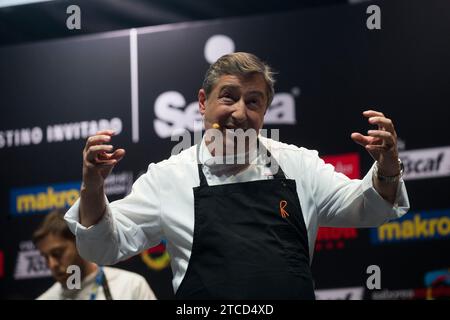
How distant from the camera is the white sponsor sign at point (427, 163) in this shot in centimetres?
347

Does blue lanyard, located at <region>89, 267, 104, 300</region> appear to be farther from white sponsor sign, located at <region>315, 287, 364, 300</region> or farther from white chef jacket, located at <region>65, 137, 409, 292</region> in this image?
white chef jacket, located at <region>65, 137, 409, 292</region>

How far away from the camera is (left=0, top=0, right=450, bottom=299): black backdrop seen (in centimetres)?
350

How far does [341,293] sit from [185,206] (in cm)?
186

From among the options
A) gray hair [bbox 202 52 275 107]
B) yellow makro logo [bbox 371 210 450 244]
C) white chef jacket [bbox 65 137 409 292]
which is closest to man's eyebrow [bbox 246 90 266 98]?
gray hair [bbox 202 52 275 107]

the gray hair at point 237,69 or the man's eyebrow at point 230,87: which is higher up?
the gray hair at point 237,69

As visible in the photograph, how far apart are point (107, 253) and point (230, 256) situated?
0.28m

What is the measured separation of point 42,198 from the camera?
3943mm

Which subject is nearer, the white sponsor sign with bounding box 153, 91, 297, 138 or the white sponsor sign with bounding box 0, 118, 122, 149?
the white sponsor sign with bounding box 153, 91, 297, 138

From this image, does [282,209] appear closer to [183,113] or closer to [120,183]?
[183,113]

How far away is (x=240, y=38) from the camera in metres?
3.73

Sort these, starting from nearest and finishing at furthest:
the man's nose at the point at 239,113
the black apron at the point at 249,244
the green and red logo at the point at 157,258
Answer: the black apron at the point at 249,244 → the man's nose at the point at 239,113 → the green and red logo at the point at 157,258

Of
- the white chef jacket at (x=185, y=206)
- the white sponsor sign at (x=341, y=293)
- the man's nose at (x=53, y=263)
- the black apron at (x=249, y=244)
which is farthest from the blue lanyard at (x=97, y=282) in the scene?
the black apron at (x=249, y=244)

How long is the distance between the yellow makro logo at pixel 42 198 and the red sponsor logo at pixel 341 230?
4.00 feet

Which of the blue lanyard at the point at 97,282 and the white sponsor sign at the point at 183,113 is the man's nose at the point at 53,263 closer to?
the blue lanyard at the point at 97,282
